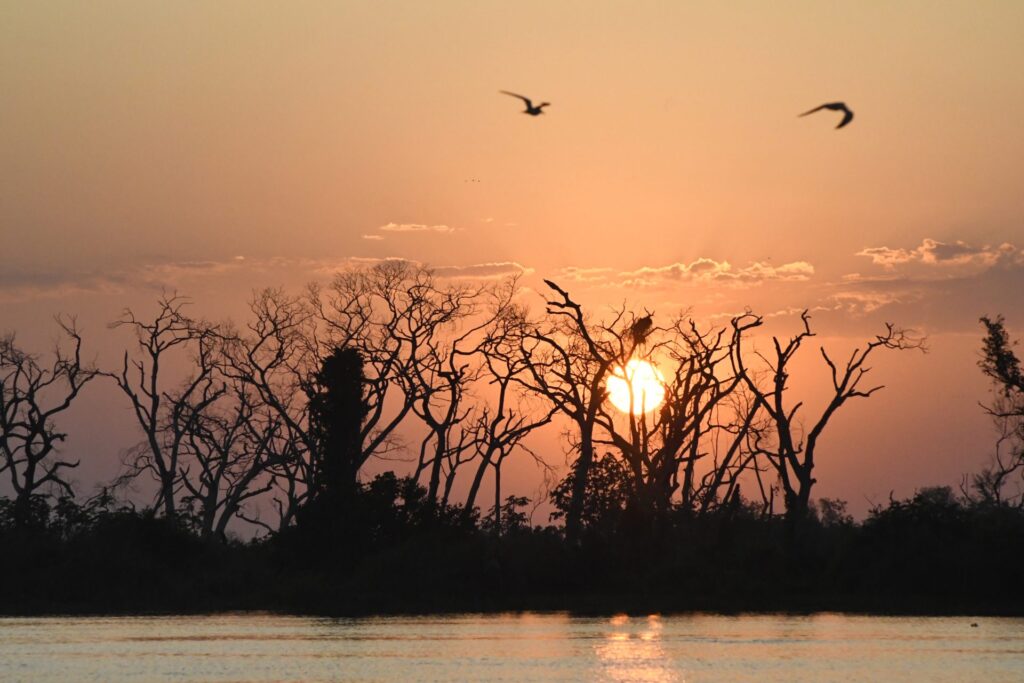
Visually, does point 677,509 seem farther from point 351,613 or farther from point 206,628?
point 206,628

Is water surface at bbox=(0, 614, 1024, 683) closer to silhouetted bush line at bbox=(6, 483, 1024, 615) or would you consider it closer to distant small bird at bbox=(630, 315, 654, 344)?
silhouetted bush line at bbox=(6, 483, 1024, 615)

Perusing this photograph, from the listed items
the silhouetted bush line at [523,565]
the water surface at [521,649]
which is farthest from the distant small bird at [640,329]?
the water surface at [521,649]

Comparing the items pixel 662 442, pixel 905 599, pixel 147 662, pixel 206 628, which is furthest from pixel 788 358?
pixel 147 662

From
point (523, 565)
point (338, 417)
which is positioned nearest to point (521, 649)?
point (523, 565)

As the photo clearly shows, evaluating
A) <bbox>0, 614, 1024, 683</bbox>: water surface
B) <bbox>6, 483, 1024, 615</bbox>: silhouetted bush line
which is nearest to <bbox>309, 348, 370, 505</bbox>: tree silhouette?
<bbox>6, 483, 1024, 615</bbox>: silhouetted bush line

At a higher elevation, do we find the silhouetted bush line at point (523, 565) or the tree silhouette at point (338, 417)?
the tree silhouette at point (338, 417)

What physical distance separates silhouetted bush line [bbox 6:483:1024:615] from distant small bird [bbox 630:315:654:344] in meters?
9.76

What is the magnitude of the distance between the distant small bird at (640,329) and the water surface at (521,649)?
1983cm

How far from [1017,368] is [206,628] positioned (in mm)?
42685

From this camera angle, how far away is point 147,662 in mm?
42969

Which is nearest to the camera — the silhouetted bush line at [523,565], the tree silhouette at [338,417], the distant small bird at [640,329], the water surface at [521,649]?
the water surface at [521,649]

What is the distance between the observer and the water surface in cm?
3975

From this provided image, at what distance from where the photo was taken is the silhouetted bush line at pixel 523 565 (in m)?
62.9

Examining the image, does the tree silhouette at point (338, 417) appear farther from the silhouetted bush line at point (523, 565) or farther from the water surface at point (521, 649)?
the water surface at point (521, 649)
